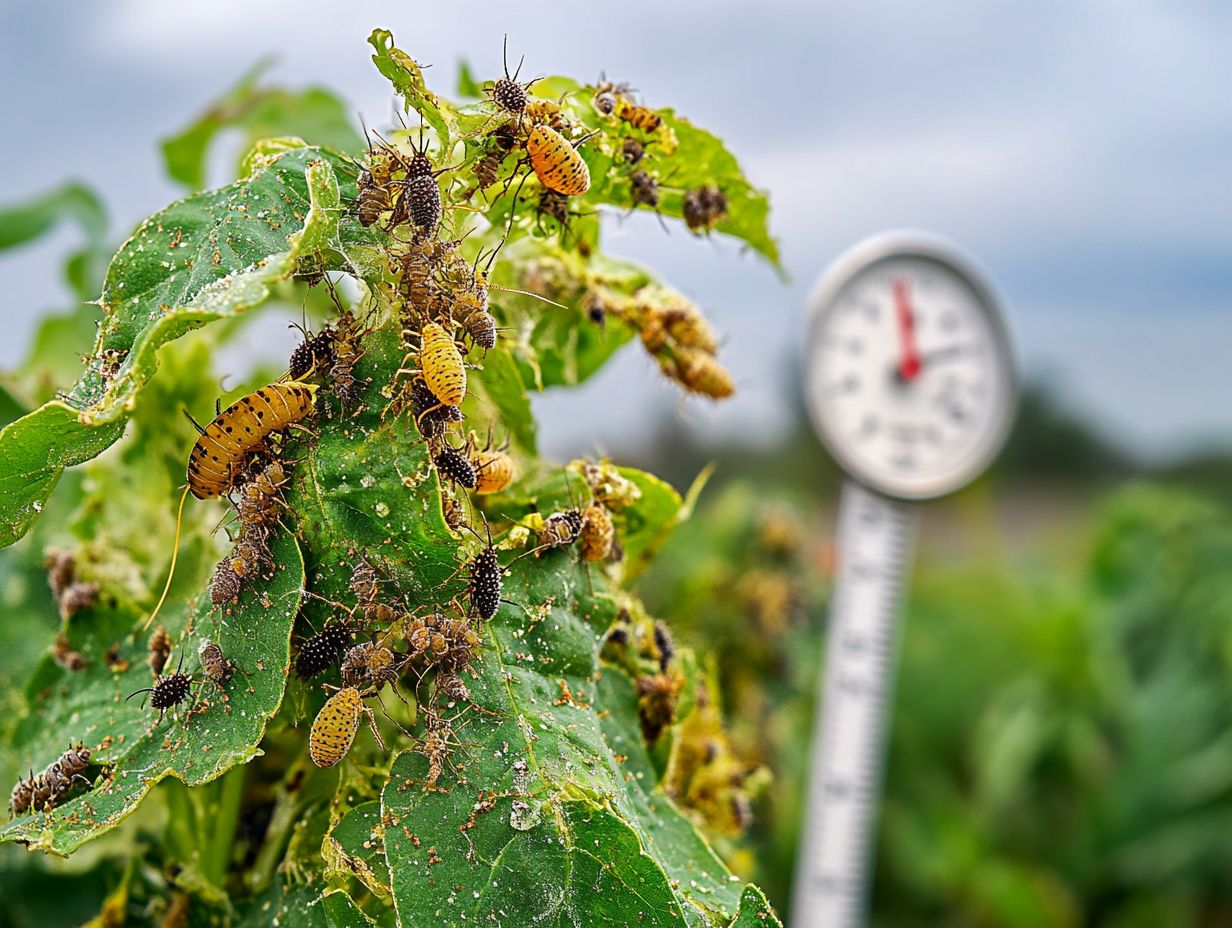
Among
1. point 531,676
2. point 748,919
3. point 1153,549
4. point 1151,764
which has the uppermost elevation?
point 531,676

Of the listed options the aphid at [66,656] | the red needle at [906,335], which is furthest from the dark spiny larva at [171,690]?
the red needle at [906,335]

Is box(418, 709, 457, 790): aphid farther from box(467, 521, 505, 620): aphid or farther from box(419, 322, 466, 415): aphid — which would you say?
box(419, 322, 466, 415): aphid

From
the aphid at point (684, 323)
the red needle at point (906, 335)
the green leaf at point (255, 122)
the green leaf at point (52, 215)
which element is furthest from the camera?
the red needle at point (906, 335)

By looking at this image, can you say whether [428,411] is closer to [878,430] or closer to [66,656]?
[66,656]

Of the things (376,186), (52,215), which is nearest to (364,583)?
(376,186)

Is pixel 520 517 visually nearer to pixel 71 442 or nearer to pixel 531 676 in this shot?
pixel 531 676

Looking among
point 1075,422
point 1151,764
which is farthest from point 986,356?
point 1075,422

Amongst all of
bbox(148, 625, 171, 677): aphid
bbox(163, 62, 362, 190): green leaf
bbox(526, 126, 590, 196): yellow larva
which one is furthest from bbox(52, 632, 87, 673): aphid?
bbox(163, 62, 362, 190): green leaf

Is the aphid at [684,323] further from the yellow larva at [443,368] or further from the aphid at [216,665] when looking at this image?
the aphid at [216,665]
